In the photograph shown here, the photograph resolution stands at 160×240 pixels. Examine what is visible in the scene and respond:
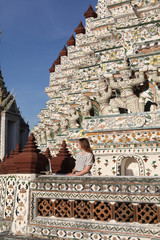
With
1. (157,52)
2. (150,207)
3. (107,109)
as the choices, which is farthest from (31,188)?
(157,52)

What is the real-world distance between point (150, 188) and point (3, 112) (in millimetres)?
23800

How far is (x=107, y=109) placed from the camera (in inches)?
382

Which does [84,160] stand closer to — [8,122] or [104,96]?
[104,96]

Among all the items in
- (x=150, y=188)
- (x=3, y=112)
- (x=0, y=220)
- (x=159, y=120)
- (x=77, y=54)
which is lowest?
(x=0, y=220)

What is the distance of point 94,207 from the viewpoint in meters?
3.66

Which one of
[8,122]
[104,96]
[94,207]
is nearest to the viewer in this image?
[94,207]

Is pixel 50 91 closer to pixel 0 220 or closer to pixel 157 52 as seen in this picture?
pixel 157 52

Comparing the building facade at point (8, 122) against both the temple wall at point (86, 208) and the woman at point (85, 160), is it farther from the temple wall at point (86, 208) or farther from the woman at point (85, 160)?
the woman at point (85, 160)

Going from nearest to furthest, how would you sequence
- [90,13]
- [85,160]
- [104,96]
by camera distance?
[85,160]
[104,96]
[90,13]

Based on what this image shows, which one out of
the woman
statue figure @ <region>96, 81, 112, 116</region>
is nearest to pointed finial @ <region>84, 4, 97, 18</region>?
statue figure @ <region>96, 81, 112, 116</region>

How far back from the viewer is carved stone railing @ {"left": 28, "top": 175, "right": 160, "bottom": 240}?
3.26m

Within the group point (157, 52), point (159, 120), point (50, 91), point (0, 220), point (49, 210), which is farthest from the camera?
point (50, 91)

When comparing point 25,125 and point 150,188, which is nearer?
point 150,188

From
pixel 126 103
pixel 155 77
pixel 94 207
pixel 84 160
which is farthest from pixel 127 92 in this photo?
pixel 94 207
